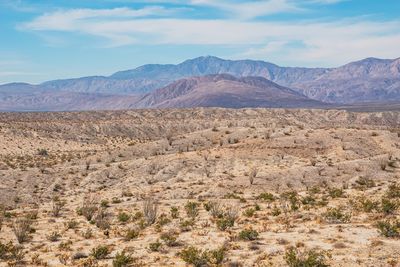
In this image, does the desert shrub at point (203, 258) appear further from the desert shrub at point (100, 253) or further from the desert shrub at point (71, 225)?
the desert shrub at point (71, 225)

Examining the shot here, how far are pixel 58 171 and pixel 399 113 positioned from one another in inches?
6610

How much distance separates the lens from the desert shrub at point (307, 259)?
1549 centimetres

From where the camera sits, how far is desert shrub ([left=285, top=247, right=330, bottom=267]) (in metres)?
15.5

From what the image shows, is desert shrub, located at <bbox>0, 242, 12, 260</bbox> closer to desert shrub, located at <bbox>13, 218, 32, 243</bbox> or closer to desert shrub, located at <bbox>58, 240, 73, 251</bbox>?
desert shrub, located at <bbox>13, 218, 32, 243</bbox>

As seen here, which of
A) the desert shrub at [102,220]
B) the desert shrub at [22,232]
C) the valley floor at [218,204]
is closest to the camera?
the valley floor at [218,204]

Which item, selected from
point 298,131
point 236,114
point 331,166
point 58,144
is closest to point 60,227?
point 331,166

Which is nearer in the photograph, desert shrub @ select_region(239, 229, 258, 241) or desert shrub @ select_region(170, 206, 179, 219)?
desert shrub @ select_region(239, 229, 258, 241)

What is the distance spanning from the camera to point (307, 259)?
1561cm

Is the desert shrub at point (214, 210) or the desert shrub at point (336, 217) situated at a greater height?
the desert shrub at point (336, 217)

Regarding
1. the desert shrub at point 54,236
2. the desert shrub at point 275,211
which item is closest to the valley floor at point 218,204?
the desert shrub at point 54,236

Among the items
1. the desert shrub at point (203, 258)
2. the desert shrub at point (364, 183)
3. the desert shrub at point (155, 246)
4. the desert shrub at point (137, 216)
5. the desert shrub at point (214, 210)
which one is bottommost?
the desert shrub at point (364, 183)

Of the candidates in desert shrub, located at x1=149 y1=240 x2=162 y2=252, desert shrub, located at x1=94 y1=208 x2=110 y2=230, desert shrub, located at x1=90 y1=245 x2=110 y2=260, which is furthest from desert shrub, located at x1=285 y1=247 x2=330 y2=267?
desert shrub, located at x1=94 y1=208 x2=110 y2=230

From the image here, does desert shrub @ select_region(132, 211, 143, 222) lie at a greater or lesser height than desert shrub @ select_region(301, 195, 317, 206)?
lesser

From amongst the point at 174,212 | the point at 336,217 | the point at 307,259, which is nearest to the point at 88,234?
the point at 174,212
